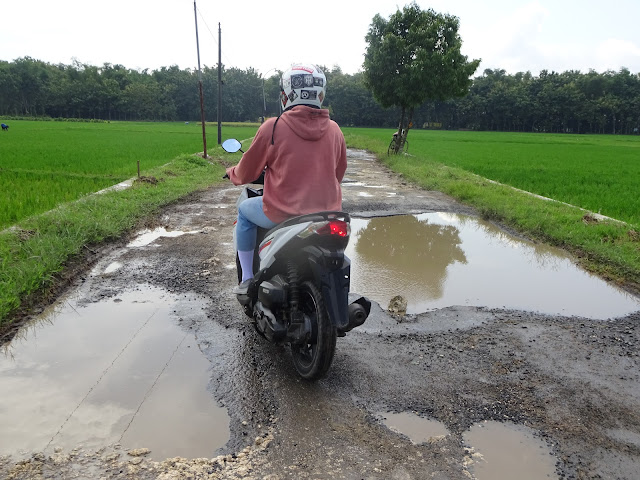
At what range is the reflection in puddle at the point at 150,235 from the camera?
5.47 metres

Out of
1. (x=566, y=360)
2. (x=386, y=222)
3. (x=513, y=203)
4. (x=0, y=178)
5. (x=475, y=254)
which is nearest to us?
(x=566, y=360)

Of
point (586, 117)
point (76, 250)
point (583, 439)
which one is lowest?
point (583, 439)

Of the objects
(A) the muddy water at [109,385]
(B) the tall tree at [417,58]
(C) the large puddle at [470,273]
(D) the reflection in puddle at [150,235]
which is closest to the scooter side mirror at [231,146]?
(A) the muddy water at [109,385]

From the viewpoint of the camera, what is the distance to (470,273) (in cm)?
492

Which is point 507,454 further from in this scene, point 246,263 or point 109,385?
point 109,385

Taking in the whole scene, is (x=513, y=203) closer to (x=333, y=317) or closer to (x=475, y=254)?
(x=475, y=254)

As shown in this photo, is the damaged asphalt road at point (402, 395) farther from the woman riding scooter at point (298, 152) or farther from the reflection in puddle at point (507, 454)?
the woman riding scooter at point (298, 152)

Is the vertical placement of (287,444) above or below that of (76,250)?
below

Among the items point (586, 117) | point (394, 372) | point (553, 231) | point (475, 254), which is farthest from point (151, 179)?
point (586, 117)

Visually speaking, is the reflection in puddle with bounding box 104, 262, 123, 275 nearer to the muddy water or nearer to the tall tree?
the muddy water

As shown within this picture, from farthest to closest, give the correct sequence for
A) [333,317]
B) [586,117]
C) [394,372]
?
[586,117], [394,372], [333,317]

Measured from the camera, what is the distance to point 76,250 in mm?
4691

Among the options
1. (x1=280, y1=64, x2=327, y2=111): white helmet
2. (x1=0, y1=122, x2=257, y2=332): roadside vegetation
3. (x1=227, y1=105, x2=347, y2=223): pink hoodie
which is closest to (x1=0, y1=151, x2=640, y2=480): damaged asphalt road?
(x1=0, y1=122, x2=257, y2=332): roadside vegetation

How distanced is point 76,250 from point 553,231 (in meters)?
5.65
